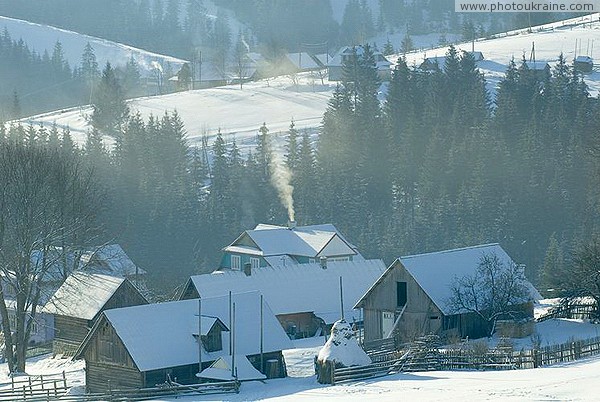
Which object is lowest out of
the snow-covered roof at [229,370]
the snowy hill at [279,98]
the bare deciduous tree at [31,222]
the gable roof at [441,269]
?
the snow-covered roof at [229,370]

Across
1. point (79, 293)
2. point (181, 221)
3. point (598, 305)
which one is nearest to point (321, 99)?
point (181, 221)

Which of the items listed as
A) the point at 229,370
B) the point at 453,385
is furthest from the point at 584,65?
the point at 453,385

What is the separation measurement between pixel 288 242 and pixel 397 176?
19299 millimetres

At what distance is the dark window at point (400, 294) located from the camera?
51281 millimetres

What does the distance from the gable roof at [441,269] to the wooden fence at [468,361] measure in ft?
22.6

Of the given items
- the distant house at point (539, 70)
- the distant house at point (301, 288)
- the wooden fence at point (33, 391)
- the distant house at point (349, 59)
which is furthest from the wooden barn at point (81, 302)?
the distant house at point (349, 59)

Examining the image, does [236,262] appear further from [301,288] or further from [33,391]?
[33,391]

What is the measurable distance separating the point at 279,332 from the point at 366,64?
215 feet

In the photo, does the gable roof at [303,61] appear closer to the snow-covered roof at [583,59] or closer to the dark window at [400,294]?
the snow-covered roof at [583,59]

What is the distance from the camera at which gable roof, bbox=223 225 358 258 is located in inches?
2798

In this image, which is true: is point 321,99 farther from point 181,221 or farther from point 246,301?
point 246,301

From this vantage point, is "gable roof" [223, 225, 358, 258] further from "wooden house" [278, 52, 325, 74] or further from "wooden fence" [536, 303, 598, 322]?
"wooden house" [278, 52, 325, 74]

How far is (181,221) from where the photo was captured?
286 ft

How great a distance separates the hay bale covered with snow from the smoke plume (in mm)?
43585
